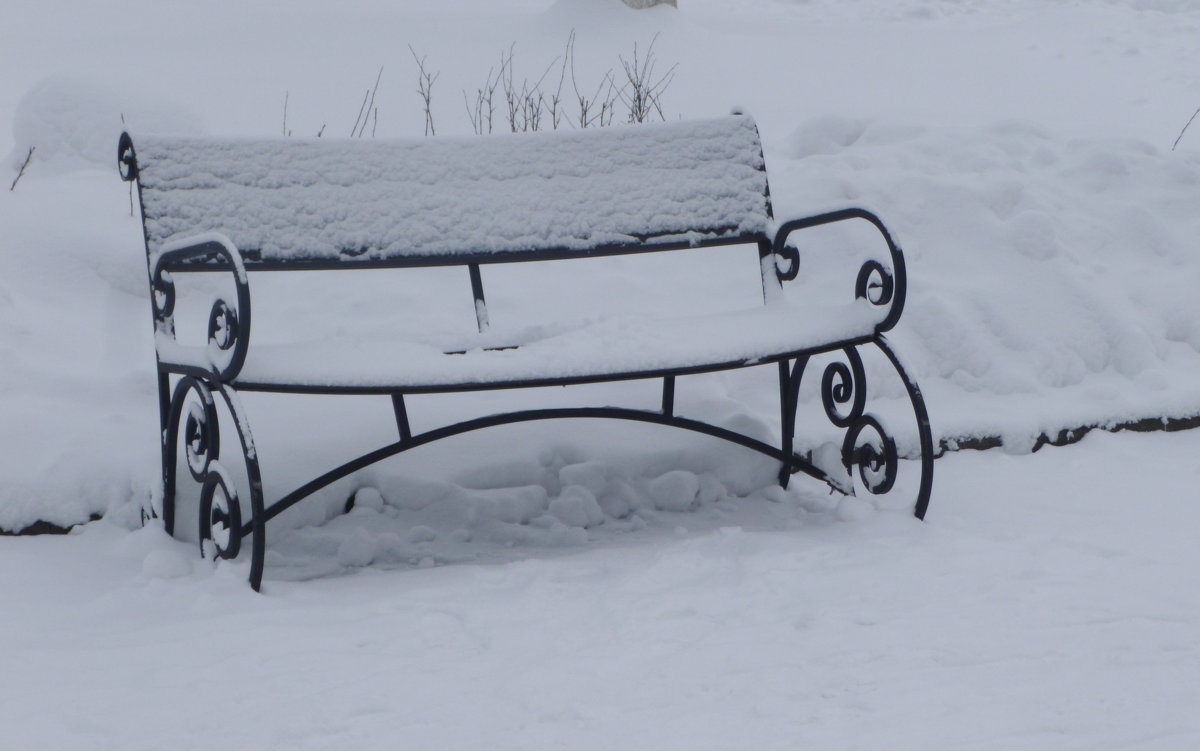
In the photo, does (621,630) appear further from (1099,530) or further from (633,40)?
(633,40)

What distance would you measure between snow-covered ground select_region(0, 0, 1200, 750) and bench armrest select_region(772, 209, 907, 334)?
43cm

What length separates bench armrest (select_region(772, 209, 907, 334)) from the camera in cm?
263

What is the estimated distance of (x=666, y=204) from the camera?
9.92 feet

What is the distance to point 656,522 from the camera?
2.88m

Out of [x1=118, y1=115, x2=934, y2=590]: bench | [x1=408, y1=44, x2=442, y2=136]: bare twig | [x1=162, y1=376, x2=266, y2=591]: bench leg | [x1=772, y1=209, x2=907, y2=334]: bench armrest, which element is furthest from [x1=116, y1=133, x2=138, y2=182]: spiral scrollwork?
[x1=408, y1=44, x2=442, y2=136]: bare twig

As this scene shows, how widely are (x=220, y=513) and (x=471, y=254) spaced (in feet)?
2.74

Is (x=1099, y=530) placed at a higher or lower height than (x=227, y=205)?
lower

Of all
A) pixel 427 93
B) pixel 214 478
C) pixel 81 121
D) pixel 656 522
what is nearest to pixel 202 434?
pixel 214 478

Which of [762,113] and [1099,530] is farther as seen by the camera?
[762,113]

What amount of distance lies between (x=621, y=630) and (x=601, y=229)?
1.11 meters

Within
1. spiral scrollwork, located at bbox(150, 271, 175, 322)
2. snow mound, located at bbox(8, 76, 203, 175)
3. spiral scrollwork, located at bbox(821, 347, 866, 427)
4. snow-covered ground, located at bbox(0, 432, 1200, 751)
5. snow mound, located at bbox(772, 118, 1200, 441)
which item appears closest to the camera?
snow-covered ground, located at bbox(0, 432, 1200, 751)

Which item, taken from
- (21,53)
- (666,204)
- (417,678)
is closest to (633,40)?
(21,53)

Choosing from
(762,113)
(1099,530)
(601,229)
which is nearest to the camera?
(1099,530)

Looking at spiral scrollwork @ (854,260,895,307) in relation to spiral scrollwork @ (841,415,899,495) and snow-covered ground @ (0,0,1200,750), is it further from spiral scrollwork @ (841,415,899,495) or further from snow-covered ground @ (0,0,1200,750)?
snow-covered ground @ (0,0,1200,750)
